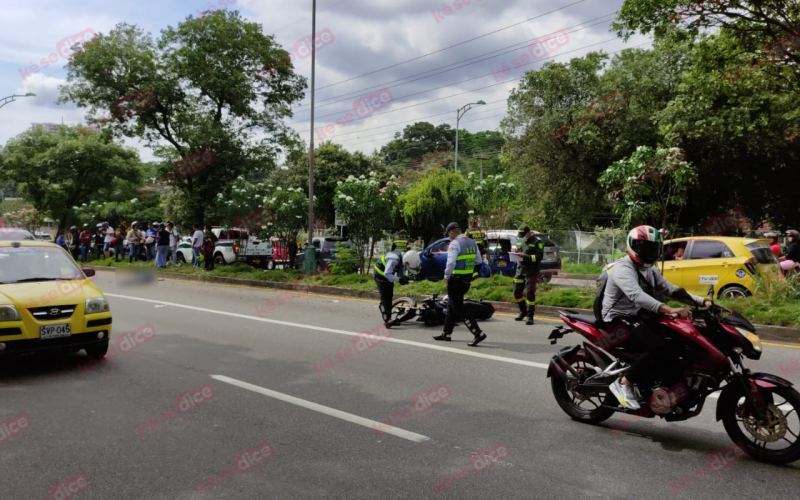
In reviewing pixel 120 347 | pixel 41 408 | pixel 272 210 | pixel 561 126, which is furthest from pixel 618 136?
pixel 41 408

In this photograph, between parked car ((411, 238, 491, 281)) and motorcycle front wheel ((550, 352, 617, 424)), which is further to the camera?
parked car ((411, 238, 491, 281))

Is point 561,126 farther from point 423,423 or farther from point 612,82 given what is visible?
point 423,423

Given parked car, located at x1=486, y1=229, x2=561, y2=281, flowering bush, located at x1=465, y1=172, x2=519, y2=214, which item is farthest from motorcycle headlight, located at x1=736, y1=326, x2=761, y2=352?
flowering bush, located at x1=465, y1=172, x2=519, y2=214

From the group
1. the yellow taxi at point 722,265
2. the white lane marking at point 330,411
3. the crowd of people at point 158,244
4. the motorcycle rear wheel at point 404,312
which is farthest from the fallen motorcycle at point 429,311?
the crowd of people at point 158,244

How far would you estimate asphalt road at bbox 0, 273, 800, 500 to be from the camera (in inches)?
155

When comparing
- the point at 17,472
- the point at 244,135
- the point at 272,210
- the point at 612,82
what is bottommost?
the point at 17,472

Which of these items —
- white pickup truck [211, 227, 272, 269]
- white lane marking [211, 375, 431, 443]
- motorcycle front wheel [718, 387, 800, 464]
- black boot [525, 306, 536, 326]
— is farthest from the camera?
white pickup truck [211, 227, 272, 269]

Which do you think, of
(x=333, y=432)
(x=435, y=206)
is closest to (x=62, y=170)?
(x=435, y=206)

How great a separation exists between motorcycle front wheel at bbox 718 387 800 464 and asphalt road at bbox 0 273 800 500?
0.34ft

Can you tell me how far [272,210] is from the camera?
66.6ft

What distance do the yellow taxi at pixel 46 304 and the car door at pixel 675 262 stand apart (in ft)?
34.1

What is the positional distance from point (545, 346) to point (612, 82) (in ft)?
73.9

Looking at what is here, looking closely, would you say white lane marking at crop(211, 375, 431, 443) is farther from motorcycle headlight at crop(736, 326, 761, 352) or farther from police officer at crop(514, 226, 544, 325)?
police officer at crop(514, 226, 544, 325)

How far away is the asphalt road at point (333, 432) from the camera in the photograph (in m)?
3.93
